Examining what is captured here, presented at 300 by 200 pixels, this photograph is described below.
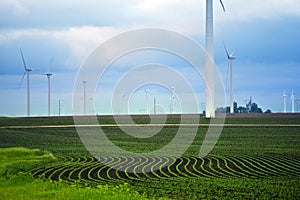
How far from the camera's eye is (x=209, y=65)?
70625 millimetres

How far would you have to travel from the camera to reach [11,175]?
876 inches

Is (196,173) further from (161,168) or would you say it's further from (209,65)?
(209,65)

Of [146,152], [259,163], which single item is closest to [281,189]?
[259,163]

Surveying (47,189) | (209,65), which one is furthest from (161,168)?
(209,65)

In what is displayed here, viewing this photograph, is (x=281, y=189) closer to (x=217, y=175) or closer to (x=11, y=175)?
(x=217, y=175)

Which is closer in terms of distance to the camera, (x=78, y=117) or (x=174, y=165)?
(x=174, y=165)

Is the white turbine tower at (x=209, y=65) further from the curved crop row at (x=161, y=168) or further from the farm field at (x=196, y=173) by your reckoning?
the curved crop row at (x=161, y=168)

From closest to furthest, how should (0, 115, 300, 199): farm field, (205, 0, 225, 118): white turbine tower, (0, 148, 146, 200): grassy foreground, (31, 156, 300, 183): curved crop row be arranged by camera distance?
(0, 148, 146, 200): grassy foreground → (0, 115, 300, 199): farm field → (31, 156, 300, 183): curved crop row → (205, 0, 225, 118): white turbine tower

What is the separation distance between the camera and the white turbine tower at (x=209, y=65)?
70.1m

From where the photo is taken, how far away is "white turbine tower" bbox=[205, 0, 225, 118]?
7012cm

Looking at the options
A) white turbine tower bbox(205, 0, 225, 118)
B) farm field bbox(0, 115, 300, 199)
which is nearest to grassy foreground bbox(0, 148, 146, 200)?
farm field bbox(0, 115, 300, 199)

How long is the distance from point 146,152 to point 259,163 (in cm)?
1006

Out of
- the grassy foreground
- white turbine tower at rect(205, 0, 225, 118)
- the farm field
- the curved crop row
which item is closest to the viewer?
the grassy foreground

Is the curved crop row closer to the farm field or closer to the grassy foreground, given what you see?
the farm field
